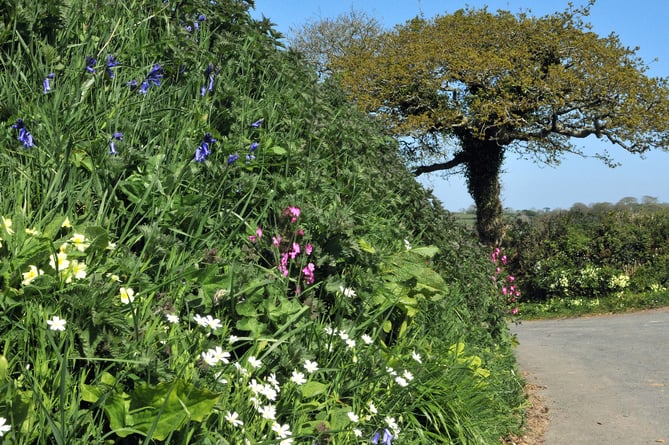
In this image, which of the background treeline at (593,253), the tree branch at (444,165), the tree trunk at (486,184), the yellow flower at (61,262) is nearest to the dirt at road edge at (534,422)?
the yellow flower at (61,262)

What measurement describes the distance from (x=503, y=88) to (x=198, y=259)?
18340mm

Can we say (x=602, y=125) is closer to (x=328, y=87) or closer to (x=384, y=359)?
(x=328, y=87)

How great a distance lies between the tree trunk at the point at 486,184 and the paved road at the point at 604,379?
8274 millimetres

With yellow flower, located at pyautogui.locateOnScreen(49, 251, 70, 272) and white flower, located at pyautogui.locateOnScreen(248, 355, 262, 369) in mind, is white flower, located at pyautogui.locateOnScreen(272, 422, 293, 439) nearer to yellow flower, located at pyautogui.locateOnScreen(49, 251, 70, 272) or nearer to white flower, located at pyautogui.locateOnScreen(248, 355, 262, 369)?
white flower, located at pyautogui.locateOnScreen(248, 355, 262, 369)

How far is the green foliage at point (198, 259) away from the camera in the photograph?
2.44m

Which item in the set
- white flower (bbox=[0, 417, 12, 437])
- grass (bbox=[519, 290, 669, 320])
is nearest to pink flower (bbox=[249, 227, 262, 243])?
white flower (bbox=[0, 417, 12, 437])

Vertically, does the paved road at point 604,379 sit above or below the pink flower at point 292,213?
below

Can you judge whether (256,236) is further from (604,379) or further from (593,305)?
(593,305)

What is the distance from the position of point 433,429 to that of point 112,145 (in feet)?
7.11

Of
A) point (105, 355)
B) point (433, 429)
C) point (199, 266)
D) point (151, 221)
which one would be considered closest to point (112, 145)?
point (151, 221)

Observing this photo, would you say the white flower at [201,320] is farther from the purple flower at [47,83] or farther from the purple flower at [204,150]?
the purple flower at [47,83]

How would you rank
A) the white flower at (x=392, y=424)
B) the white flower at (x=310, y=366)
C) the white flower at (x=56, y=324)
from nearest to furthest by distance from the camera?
the white flower at (x=56, y=324)
the white flower at (x=310, y=366)
the white flower at (x=392, y=424)

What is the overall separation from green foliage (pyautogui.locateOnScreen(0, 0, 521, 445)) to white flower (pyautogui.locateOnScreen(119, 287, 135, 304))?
0.7 inches

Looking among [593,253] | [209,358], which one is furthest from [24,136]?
[593,253]
